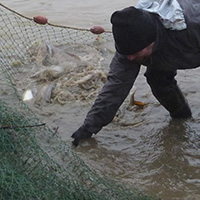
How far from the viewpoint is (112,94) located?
15.0ft

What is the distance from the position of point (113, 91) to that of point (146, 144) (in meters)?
0.87

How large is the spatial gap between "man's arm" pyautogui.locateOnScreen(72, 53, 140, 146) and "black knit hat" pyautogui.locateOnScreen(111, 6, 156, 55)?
61 cm

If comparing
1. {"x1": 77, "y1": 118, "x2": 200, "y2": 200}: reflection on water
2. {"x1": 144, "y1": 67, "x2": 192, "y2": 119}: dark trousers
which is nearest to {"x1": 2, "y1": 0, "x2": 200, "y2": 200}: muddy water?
{"x1": 77, "y1": 118, "x2": 200, "y2": 200}: reflection on water

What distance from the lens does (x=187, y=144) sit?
195 inches

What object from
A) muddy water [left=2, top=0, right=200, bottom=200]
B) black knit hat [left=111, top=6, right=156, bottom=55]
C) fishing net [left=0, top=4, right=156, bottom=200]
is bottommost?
muddy water [left=2, top=0, right=200, bottom=200]

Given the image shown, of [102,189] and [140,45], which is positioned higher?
[140,45]

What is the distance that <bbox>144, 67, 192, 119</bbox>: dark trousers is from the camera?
479cm

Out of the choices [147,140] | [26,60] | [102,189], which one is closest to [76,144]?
[147,140]

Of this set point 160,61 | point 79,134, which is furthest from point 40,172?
point 160,61

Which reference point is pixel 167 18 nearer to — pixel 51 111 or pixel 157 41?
pixel 157 41

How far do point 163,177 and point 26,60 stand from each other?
371 cm

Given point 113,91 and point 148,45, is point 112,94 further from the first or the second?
point 148,45

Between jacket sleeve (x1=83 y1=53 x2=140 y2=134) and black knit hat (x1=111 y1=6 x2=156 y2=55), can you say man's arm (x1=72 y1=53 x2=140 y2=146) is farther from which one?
black knit hat (x1=111 y1=6 x2=156 y2=55)

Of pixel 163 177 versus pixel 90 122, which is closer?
pixel 163 177
